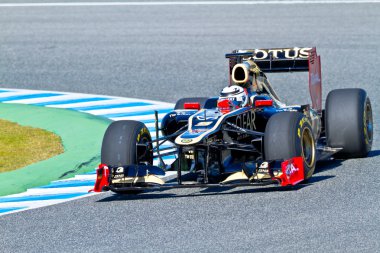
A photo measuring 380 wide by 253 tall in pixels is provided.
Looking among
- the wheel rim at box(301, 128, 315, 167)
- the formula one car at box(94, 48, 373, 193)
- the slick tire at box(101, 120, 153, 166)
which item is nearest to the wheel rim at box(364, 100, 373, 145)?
the formula one car at box(94, 48, 373, 193)

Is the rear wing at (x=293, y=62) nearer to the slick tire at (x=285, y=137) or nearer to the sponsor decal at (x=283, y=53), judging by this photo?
the sponsor decal at (x=283, y=53)

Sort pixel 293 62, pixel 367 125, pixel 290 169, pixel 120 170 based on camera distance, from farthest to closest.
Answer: pixel 293 62
pixel 367 125
pixel 120 170
pixel 290 169

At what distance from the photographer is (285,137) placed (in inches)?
431

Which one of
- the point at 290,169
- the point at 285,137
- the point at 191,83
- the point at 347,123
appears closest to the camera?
the point at 290,169

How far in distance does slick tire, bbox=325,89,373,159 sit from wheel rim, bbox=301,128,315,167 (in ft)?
2.73

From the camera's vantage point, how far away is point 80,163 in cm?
1290

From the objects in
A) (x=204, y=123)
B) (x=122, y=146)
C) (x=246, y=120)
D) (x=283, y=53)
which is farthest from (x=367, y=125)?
(x=122, y=146)

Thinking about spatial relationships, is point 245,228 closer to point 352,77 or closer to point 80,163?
point 80,163

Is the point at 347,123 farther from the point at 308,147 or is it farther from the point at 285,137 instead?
the point at 285,137

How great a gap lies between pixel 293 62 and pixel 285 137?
106 inches

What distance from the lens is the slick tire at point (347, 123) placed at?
12.3m

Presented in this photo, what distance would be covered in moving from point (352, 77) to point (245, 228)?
9101 millimetres

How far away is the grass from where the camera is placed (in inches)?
516

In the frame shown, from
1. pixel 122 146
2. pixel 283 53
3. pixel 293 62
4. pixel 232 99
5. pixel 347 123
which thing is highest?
pixel 283 53
